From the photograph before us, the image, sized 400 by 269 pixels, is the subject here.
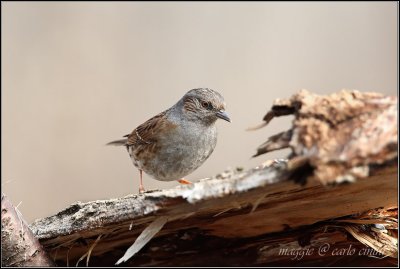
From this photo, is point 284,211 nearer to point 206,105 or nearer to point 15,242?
point 15,242

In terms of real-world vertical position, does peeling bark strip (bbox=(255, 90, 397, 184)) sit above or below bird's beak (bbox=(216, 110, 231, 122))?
above

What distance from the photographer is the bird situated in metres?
4.90

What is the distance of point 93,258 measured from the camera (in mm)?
2816

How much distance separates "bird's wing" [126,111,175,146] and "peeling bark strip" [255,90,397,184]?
300 cm

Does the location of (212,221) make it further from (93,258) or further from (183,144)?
(183,144)

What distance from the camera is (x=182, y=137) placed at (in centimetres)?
496

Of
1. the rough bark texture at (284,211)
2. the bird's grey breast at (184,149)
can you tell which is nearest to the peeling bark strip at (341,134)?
the rough bark texture at (284,211)

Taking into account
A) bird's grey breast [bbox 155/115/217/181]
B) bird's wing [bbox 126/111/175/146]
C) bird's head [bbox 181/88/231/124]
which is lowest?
bird's grey breast [bbox 155/115/217/181]

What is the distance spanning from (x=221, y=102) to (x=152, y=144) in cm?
68

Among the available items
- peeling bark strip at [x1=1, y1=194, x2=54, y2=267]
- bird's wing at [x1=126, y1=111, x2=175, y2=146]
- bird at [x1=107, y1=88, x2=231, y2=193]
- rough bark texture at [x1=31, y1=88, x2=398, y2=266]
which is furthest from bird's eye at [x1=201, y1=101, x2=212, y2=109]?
peeling bark strip at [x1=1, y1=194, x2=54, y2=267]

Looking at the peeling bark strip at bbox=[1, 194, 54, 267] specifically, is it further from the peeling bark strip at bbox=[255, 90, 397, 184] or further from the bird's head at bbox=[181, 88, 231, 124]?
the bird's head at bbox=[181, 88, 231, 124]

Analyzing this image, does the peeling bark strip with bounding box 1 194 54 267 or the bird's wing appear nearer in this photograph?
the peeling bark strip with bounding box 1 194 54 267

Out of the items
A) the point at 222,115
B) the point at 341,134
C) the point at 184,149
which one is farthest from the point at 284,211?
the point at 222,115

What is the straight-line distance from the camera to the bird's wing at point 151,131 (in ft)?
16.7
